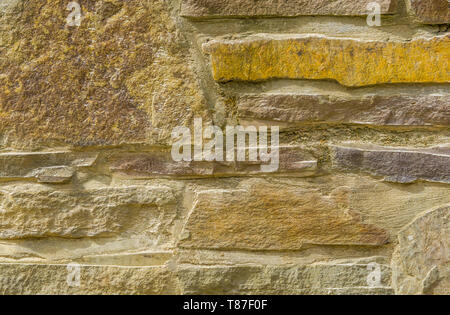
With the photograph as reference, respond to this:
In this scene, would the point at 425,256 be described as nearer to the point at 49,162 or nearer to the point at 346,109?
the point at 346,109

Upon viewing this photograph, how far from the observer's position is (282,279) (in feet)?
3.28

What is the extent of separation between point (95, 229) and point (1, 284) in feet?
0.96

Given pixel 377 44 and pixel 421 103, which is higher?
pixel 377 44

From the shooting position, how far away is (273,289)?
100cm

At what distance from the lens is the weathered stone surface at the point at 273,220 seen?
3.24 ft

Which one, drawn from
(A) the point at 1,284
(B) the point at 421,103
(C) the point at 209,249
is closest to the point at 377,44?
(B) the point at 421,103

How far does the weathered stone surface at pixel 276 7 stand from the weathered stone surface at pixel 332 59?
6 cm

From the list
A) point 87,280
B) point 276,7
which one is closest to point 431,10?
point 276,7

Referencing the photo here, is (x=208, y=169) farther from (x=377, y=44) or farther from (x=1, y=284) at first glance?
(x=1, y=284)

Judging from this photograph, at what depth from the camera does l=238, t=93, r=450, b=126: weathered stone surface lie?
96 centimetres

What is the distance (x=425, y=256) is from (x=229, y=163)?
0.51 metres

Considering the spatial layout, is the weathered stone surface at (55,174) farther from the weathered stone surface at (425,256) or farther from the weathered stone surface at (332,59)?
the weathered stone surface at (425,256)

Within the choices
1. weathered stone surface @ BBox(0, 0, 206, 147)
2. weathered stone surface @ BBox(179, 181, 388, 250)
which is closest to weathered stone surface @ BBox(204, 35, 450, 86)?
weathered stone surface @ BBox(0, 0, 206, 147)

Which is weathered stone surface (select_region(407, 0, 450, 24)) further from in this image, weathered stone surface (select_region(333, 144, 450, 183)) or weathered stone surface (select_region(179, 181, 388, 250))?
weathered stone surface (select_region(179, 181, 388, 250))
